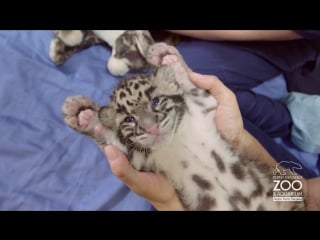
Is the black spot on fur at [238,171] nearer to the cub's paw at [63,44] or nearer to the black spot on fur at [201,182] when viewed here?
the black spot on fur at [201,182]

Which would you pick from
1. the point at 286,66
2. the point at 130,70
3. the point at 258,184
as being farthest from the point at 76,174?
the point at 286,66

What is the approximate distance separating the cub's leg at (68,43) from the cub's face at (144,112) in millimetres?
148

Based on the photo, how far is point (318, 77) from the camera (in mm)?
1063

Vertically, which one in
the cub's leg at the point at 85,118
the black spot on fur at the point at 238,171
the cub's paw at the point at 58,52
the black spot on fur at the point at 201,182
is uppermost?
the cub's paw at the point at 58,52

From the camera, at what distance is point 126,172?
3.22ft

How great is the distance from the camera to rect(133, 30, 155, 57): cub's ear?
3.45 feet

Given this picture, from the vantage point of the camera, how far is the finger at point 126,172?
98 cm

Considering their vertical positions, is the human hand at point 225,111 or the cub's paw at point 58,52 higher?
the cub's paw at point 58,52

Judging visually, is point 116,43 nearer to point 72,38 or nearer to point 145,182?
point 72,38

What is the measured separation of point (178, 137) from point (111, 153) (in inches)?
5.8

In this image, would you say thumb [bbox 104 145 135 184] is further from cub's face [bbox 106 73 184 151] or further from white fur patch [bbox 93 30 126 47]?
white fur patch [bbox 93 30 126 47]

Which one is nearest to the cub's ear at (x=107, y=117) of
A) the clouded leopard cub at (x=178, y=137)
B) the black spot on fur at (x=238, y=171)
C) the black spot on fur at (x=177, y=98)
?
the clouded leopard cub at (x=178, y=137)
